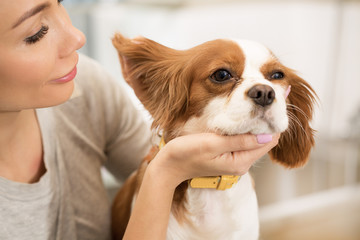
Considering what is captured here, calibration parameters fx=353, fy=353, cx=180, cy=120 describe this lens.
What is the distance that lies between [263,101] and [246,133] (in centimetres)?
7

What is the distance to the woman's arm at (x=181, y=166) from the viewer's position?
2.12 ft

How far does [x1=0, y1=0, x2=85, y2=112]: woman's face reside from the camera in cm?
58

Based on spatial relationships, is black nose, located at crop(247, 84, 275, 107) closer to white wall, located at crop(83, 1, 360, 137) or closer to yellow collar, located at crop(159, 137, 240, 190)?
yellow collar, located at crop(159, 137, 240, 190)

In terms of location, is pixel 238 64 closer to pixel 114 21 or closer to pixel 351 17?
pixel 114 21

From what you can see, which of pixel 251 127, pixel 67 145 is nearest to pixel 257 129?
pixel 251 127

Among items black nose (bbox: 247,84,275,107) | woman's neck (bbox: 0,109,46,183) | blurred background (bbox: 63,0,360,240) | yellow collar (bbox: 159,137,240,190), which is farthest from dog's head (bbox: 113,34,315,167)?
blurred background (bbox: 63,0,360,240)

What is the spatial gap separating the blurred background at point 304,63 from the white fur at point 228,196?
707 mm

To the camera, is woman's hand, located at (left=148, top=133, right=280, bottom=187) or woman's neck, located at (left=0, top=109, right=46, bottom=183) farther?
woman's neck, located at (left=0, top=109, right=46, bottom=183)

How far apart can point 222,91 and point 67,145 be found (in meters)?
0.45

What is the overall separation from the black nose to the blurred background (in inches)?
31.6

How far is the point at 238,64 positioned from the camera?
2.20 ft

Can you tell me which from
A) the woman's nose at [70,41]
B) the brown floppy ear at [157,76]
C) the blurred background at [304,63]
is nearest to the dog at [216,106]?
the brown floppy ear at [157,76]

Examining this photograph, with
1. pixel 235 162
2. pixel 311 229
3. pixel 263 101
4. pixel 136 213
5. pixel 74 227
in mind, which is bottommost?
pixel 311 229

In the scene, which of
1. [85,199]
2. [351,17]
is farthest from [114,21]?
[351,17]
